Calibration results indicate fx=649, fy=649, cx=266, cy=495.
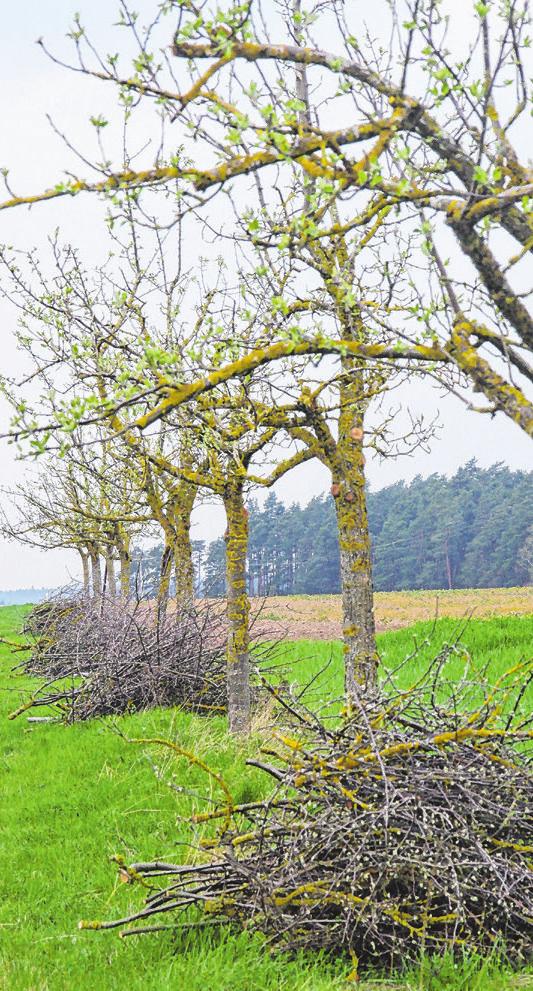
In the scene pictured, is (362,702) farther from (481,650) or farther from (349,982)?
(481,650)

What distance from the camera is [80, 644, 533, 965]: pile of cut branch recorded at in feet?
10.9

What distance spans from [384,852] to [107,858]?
8.72 feet

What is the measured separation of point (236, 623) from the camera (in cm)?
736

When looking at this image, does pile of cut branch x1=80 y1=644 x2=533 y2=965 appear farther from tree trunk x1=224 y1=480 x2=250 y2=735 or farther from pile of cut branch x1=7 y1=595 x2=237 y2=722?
pile of cut branch x1=7 y1=595 x2=237 y2=722

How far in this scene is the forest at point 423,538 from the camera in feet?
247

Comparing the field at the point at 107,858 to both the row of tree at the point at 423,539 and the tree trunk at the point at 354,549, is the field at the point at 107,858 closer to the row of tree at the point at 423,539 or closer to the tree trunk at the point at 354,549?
the tree trunk at the point at 354,549

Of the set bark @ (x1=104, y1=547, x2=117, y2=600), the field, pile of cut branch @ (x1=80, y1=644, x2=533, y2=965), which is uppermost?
bark @ (x1=104, y1=547, x2=117, y2=600)

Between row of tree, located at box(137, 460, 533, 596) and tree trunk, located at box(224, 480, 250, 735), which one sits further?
row of tree, located at box(137, 460, 533, 596)

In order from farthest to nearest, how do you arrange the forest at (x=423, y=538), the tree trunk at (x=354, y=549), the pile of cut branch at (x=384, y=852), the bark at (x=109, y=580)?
the forest at (x=423, y=538) → the bark at (x=109, y=580) → the tree trunk at (x=354, y=549) → the pile of cut branch at (x=384, y=852)

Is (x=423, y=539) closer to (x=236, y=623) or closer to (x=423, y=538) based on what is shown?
(x=423, y=538)

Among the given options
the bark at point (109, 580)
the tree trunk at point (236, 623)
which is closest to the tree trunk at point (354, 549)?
the tree trunk at point (236, 623)

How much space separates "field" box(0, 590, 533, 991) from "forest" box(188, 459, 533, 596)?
62246 mm

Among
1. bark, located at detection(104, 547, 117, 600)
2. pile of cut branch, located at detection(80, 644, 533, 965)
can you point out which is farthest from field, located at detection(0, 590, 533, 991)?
bark, located at detection(104, 547, 117, 600)

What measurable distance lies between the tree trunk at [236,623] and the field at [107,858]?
11.0 inches
